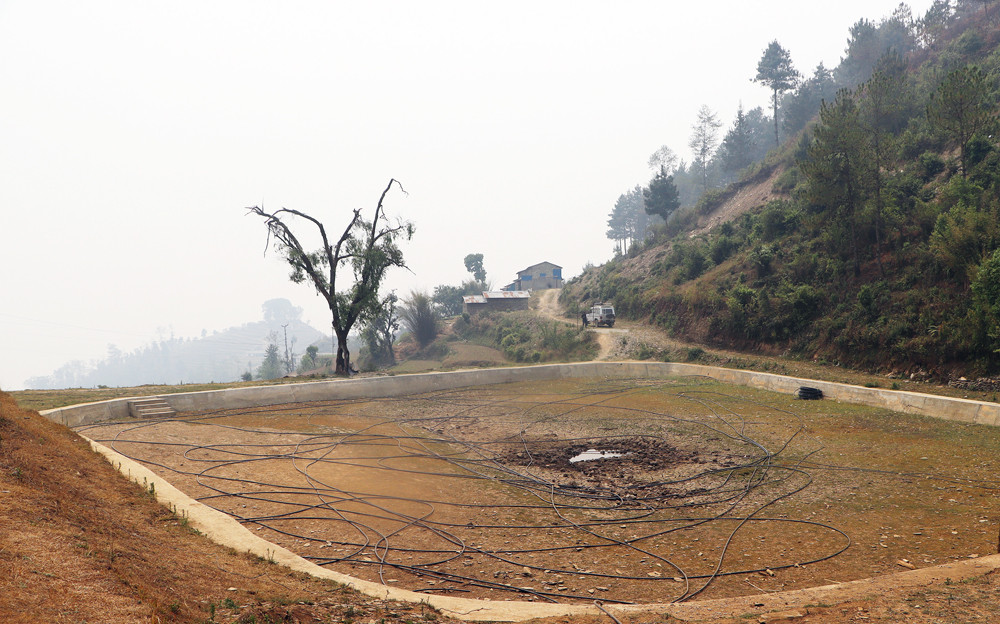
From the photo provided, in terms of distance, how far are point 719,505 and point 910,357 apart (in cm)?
1557

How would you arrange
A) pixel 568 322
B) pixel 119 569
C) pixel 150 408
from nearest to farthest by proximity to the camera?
pixel 119 569 → pixel 150 408 → pixel 568 322

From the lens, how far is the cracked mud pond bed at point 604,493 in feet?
24.1

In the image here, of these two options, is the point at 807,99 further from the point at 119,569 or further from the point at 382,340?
the point at 119,569

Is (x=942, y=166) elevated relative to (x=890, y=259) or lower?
elevated

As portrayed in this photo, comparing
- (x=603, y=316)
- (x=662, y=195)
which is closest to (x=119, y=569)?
(x=603, y=316)

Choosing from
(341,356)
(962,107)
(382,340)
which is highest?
(962,107)

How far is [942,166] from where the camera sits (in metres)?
29.7

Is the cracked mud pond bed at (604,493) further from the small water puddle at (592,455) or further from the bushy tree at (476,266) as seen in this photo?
the bushy tree at (476,266)

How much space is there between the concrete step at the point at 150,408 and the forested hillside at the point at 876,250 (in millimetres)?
27626

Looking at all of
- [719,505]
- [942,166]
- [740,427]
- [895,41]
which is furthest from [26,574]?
[895,41]

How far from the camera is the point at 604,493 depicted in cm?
1072

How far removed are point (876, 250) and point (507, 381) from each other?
20.0 meters

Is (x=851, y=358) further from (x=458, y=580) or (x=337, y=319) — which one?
(x=337, y=319)

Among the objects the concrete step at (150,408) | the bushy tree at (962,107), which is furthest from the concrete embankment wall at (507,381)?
the bushy tree at (962,107)
